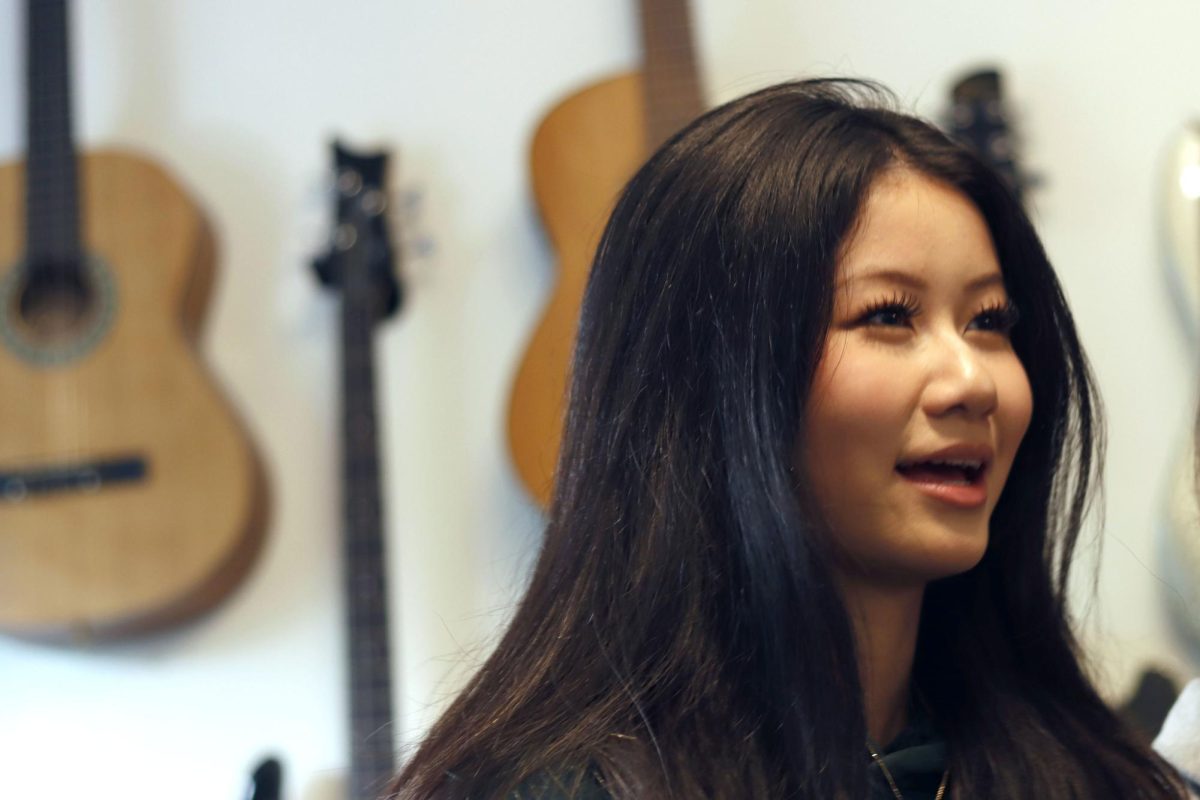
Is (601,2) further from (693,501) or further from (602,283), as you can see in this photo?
(693,501)

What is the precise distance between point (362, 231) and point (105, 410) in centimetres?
37

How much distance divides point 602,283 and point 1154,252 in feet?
3.47

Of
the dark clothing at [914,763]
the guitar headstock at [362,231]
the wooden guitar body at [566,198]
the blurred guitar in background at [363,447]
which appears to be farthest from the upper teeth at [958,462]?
the guitar headstock at [362,231]

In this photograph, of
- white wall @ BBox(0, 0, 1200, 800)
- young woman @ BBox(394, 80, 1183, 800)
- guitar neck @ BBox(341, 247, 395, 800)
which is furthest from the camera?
white wall @ BBox(0, 0, 1200, 800)

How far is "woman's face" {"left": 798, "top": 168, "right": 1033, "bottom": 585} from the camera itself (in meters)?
0.79

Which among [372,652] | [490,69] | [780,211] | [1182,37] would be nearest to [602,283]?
[780,211]

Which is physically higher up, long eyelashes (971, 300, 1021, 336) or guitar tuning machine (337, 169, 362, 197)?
guitar tuning machine (337, 169, 362, 197)

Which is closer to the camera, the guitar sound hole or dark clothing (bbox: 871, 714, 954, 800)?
dark clothing (bbox: 871, 714, 954, 800)

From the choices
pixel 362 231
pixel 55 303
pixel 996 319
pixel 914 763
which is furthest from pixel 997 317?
pixel 55 303

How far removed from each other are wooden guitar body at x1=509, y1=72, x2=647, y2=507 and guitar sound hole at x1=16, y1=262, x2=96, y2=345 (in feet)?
1.83

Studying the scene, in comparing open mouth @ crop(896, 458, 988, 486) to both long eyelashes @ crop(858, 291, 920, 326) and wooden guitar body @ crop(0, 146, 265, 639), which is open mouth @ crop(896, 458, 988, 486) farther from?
wooden guitar body @ crop(0, 146, 265, 639)

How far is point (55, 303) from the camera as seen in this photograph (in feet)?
5.73

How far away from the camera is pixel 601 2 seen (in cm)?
185

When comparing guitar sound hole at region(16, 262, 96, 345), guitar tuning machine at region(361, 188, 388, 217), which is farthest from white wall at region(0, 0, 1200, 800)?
guitar sound hole at region(16, 262, 96, 345)
